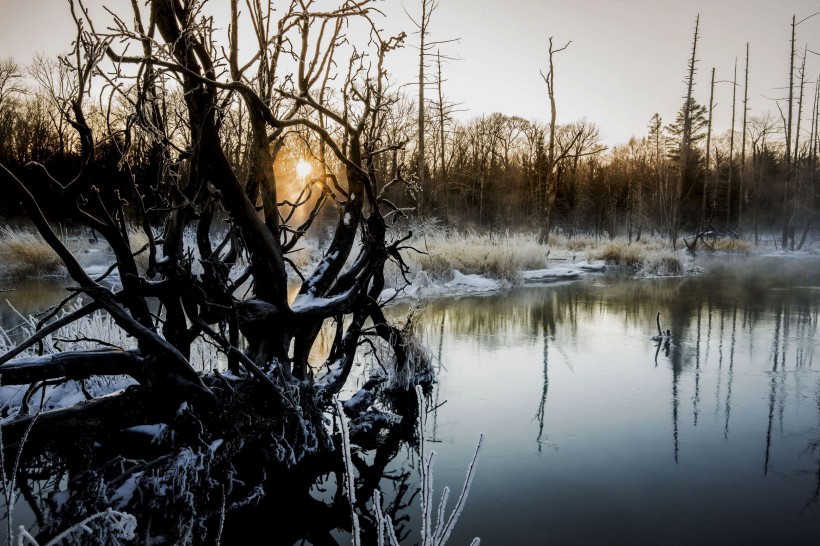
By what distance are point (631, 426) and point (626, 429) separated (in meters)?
0.10

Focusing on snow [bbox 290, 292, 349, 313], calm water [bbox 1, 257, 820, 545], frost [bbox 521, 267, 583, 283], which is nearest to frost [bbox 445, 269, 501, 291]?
frost [bbox 521, 267, 583, 283]

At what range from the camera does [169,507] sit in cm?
301

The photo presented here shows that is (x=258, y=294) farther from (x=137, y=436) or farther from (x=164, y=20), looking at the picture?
(x=164, y=20)

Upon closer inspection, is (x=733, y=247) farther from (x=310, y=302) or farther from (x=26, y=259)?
(x=26, y=259)

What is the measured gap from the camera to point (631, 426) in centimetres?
488

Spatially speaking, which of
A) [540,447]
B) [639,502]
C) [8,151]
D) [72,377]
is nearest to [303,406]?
[72,377]

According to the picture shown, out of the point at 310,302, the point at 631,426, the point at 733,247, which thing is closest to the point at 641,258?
the point at 733,247

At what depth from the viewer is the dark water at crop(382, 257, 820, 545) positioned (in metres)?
3.37

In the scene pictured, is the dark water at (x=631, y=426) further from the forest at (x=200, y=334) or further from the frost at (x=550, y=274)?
the frost at (x=550, y=274)

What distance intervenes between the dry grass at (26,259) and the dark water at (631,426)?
11.0 metres

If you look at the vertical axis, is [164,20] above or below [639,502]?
above

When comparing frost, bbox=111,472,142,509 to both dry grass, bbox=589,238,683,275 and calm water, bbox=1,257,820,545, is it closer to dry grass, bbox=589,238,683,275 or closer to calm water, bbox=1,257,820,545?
calm water, bbox=1,257,820,545

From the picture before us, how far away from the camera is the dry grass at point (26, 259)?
13797mm

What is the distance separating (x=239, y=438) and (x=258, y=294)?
974 mm
